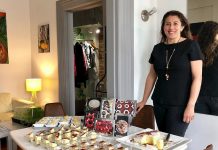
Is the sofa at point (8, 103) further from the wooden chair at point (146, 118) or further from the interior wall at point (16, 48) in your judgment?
the wooden chair at point (146, 118)

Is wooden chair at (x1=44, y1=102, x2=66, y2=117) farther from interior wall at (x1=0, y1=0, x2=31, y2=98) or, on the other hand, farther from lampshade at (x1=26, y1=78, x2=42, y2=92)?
interior wall at (x1=0, y1=0, x2=31, y2=98)

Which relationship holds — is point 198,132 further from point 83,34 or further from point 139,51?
point 83,34

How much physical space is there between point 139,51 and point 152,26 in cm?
33

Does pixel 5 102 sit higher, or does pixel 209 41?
pixel 209 41

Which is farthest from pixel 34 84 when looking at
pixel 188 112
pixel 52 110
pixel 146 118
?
pixel 188 112

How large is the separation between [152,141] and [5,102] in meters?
3.12

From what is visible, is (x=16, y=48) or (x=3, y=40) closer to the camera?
(x=3, y=40)

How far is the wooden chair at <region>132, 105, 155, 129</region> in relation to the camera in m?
2.00

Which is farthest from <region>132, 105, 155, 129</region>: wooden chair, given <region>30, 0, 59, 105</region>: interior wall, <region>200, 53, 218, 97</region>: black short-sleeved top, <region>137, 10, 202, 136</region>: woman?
<region>30, 0, 59, 105</region>: interior wall

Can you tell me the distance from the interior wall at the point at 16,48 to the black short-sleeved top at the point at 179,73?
3080 millimetres

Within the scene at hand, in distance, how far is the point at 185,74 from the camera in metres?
1.67

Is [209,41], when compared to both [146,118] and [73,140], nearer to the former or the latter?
[146,118]

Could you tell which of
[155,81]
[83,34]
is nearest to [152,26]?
[155,81]

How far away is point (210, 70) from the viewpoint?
A: 2.08 m
